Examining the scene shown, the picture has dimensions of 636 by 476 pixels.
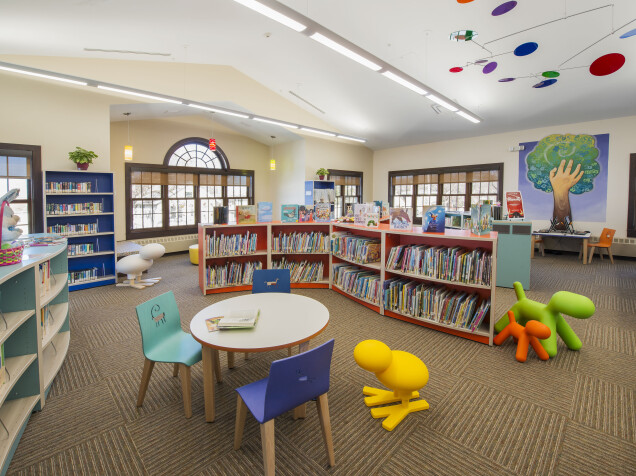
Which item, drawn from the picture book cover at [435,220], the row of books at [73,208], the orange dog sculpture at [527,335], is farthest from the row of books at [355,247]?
the row of books at [73,208]

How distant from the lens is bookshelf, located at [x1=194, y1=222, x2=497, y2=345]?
349 centimetres

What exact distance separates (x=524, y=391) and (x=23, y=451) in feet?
11.7

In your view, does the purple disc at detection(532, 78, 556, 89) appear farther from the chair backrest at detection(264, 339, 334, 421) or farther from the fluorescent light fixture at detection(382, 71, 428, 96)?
the chair backrest at detection(264, 339, 334, 421)

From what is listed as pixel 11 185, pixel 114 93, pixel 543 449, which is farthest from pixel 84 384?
pixel 114 93

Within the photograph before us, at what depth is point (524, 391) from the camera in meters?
2.65

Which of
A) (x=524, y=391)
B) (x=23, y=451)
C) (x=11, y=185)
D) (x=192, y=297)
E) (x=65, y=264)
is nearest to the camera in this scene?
(x=23, y=451)

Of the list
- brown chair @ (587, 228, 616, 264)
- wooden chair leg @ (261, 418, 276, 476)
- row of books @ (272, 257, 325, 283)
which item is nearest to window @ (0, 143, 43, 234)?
row of books @ (272, 257, 325, 283)

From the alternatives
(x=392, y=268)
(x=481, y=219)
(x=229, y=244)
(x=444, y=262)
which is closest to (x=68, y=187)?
(x=229, y=244)

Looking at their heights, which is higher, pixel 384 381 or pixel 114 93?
pixel 114 93

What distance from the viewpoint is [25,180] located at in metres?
5.64

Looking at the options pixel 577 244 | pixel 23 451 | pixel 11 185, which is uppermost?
pixel 11 185

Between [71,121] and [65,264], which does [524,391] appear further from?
[71,121]

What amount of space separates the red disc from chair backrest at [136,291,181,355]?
23.7ft

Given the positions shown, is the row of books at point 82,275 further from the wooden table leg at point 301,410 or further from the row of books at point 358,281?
the wooden table leg at point 301,410
